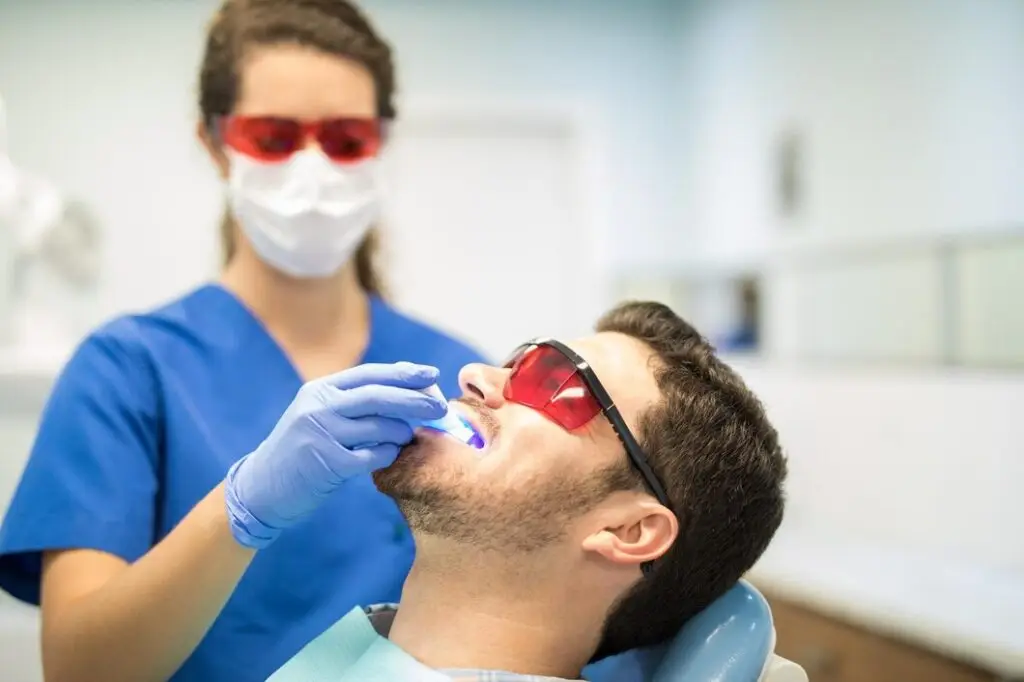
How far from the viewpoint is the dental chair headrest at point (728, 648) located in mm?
1014

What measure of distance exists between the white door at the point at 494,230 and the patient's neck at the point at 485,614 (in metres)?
3.31

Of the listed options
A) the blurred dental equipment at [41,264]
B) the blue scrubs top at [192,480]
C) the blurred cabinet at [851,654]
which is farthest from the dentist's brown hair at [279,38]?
the blurred cabinet at [851,654]

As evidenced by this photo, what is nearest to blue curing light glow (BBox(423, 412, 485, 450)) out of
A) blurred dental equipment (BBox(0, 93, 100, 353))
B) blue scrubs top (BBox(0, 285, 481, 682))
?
blue scrubs top (BBox(0, 285, 481, 682))

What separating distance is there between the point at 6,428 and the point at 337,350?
2.25 ft

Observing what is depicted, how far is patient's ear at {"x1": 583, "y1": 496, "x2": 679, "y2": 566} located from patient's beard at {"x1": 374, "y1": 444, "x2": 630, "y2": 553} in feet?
0.09

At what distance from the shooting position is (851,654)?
1906mm

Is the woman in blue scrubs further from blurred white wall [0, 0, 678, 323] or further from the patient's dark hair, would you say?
blurred white wall [0, 0, 678, 323]

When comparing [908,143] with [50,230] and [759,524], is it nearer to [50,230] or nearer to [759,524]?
[759,524]

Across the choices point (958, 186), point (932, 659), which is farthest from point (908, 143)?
point (932, 659)

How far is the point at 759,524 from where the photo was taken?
110cm

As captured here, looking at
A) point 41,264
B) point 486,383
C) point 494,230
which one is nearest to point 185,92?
point 494,230

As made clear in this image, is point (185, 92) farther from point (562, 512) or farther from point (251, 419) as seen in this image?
point (562, 512)

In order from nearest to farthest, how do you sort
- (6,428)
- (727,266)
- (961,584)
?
(6,428) < (961,584) < (727,266)

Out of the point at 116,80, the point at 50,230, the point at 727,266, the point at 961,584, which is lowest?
the point at 961,584
